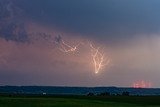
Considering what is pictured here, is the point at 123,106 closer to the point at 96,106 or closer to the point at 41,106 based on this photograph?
the point at 96,106

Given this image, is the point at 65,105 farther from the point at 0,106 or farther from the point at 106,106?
the point at 0,106

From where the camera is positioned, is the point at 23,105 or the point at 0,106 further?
the point at 23,105

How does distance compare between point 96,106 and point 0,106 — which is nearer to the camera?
point 0,106

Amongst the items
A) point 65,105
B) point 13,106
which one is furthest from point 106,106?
point 13,106

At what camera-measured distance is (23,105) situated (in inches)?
3334

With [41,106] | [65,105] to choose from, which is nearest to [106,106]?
[65,105]

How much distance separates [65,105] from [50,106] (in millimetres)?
5393

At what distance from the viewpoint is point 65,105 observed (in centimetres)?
8900

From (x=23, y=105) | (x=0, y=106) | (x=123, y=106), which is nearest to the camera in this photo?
(x=0, y=106)

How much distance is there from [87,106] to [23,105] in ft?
42.9

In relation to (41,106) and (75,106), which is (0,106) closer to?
(41,106)

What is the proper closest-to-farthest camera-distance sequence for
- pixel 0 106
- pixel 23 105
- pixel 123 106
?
1. pixel 0 106
2. pixel 23 105
3. pixel 123 106

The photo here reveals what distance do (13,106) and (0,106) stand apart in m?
3.34

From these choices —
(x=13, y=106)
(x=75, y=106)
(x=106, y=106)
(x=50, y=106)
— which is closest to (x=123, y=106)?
(x=106, y=106)
